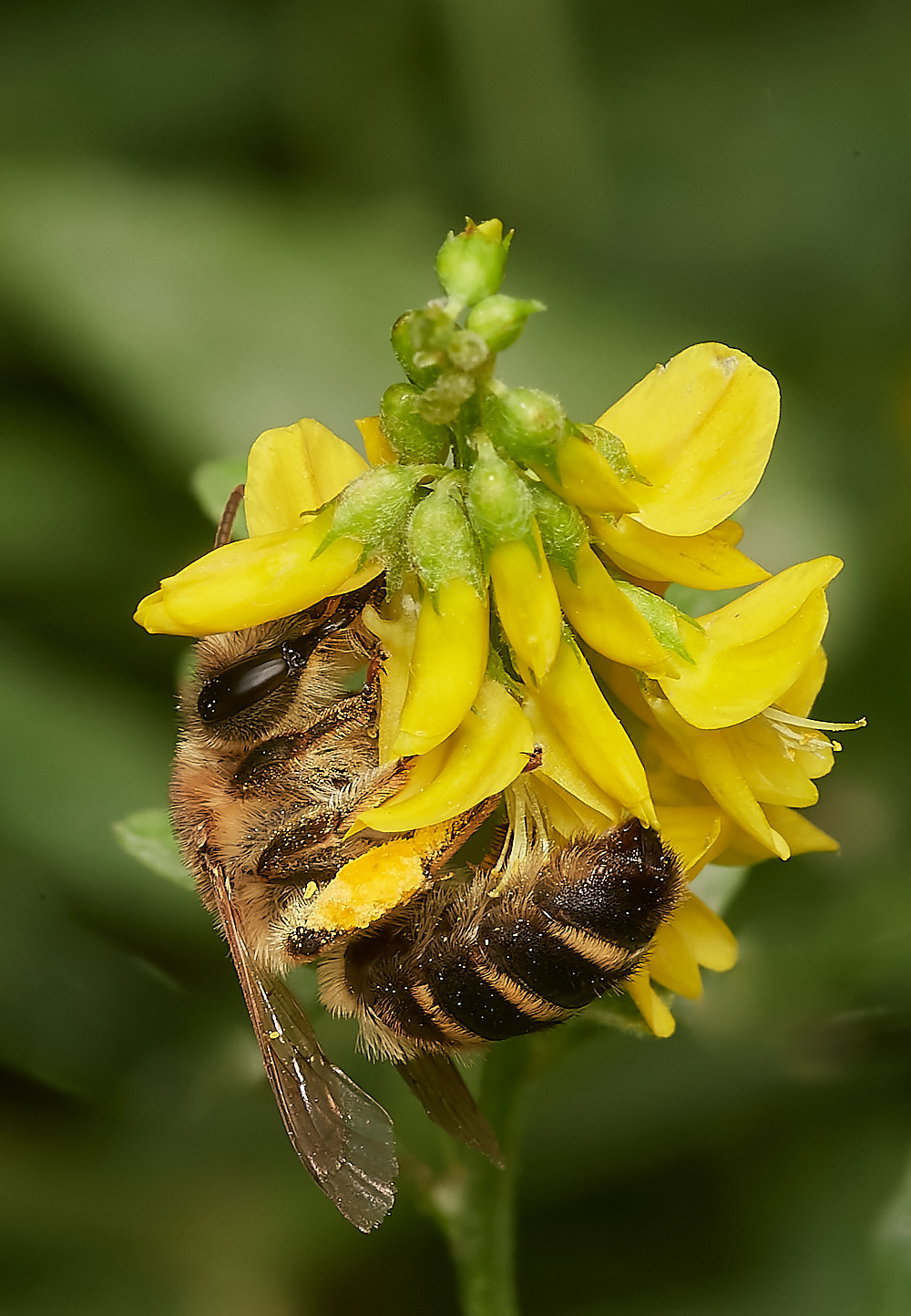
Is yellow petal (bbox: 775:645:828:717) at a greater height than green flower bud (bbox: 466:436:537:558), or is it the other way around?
green flower bud (bbox: 466:436:537:558)

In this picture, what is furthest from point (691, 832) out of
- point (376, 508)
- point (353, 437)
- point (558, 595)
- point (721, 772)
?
point (353, 437)

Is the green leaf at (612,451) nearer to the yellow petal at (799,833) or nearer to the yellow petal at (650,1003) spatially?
the yellow petal at (799,833)

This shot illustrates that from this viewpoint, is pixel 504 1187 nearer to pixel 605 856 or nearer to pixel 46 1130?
pixel 605 856

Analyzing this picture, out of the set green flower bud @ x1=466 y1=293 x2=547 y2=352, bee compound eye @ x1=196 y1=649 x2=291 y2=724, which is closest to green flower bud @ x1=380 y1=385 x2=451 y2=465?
green flower bud @ x1=466 y1=293 x2=547 y2=352

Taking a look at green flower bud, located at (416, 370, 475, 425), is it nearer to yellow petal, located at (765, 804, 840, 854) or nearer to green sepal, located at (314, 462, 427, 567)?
green sepal, located at (314, 462, 427, 567)

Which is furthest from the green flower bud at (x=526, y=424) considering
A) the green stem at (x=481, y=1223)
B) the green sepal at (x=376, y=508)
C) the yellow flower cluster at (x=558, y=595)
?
the green stem at (x=481, y=1223)

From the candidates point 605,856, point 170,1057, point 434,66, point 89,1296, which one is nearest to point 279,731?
point 605,856

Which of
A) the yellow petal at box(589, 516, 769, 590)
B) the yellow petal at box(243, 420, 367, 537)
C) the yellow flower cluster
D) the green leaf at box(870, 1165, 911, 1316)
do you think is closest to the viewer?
the yellow flower cluster
